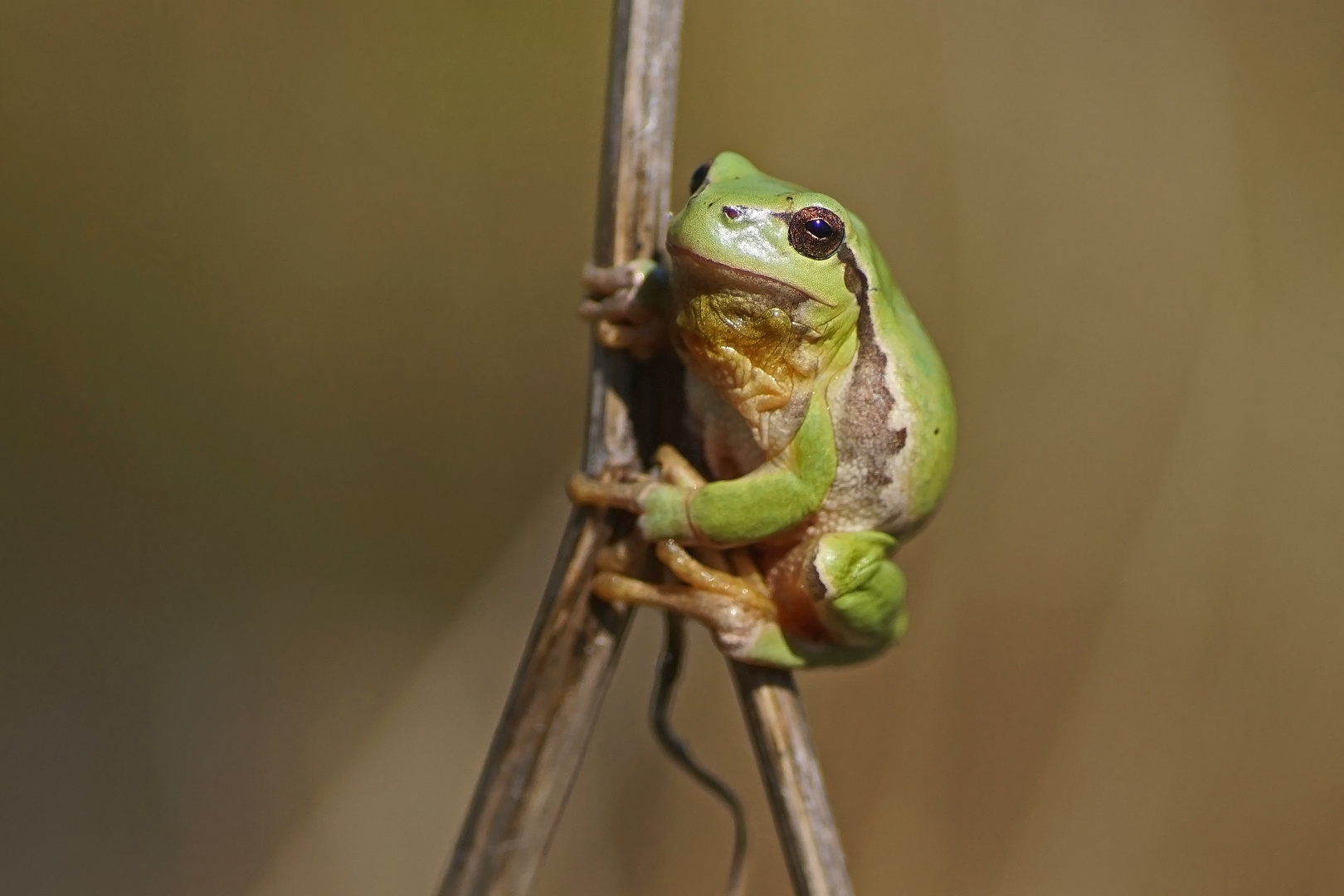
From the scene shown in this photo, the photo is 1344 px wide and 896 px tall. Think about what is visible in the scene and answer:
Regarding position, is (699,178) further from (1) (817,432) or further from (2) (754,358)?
(1) (817,432)

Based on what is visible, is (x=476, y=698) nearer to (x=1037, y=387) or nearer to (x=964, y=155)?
(x=1037, y=387)

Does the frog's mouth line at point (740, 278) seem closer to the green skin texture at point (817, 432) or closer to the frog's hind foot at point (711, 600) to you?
the green skin texture at point (817, 432)

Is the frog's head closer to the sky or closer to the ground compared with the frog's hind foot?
closer to the sky

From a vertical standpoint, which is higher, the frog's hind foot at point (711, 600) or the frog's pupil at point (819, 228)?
the frog's pupil at point (819, 228)

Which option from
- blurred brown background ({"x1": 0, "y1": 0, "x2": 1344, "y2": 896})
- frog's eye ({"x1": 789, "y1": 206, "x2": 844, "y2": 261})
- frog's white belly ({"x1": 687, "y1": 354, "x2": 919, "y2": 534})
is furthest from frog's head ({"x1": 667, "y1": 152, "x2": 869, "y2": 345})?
blurred brown background ({"x1": 0, "y1": 0, "x2": 1344, "y2": 896})

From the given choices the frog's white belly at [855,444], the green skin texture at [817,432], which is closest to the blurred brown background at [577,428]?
the frog's white belly at [855,444]

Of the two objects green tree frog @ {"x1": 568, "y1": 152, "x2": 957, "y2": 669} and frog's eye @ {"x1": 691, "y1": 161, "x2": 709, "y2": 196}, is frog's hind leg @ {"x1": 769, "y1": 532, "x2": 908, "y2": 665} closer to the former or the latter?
green tree frog @ {"x1": 568, "y1": 152, "x2": 957, "y2": 669}

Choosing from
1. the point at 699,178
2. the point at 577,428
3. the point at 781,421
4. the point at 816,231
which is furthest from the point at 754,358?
the point at 577,428

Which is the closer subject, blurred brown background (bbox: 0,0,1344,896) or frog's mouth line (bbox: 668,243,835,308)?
frog's mouth line (bbox: 668,243,835,308)
